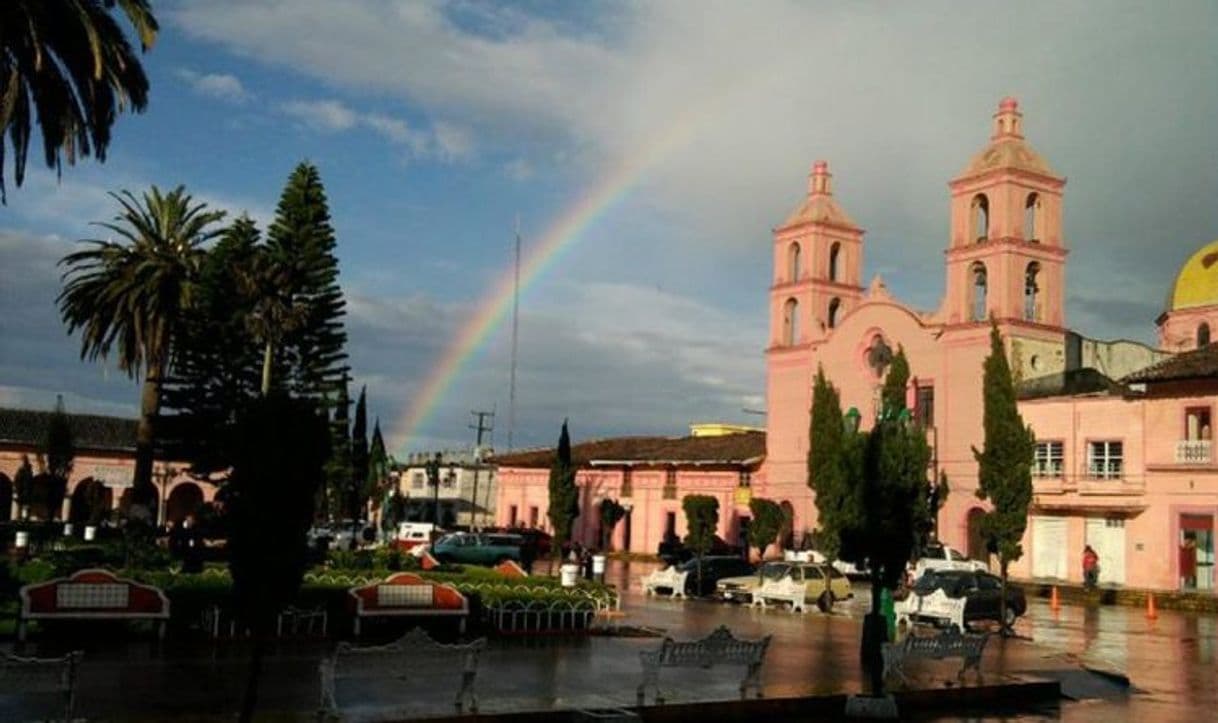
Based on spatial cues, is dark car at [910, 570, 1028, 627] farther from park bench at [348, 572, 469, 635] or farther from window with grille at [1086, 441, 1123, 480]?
window with grille at [1086, 441, 1123, 480]

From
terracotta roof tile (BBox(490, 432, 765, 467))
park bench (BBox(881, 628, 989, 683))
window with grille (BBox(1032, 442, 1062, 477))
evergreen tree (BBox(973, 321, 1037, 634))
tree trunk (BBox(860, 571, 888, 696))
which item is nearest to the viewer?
tree trunk (BBox(860, 571, 888, 696))

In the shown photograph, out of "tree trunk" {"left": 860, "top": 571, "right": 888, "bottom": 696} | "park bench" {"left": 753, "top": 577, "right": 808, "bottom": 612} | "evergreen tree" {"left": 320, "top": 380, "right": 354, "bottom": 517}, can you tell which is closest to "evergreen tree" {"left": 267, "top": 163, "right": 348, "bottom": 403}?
"evergreen tree" {"left": 320, "top": 380, "right": 354, "bottom": 517}

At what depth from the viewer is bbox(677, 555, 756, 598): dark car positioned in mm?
35438

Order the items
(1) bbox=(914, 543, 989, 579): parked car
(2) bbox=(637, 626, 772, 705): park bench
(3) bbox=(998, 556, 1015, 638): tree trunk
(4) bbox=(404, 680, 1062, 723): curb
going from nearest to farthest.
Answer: (4) bbox=(404, 680, 1062, 723): curb, (2) bbox=(637, 626, 772, 705): park bench, (3) bbox=(998, 556, 1015, 638): tree trunk, (1) bbox=(914, 543, 989, 579): parked car

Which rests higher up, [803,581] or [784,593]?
[803,581]

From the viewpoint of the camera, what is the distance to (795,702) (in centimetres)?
1486

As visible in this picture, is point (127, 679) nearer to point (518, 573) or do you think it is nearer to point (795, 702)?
point (795, 702)

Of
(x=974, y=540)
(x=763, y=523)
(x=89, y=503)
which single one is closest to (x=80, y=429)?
(x=89, y=503)

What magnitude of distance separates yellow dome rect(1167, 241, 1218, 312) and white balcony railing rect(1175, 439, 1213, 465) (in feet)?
60.8

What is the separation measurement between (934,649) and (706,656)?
3637 mm

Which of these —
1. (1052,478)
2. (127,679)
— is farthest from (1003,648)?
(1052,478)

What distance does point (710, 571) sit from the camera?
36219 millimetres

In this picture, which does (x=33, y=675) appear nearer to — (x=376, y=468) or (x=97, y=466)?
(x=376, y=468)

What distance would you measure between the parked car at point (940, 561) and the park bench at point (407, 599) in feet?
66.7
